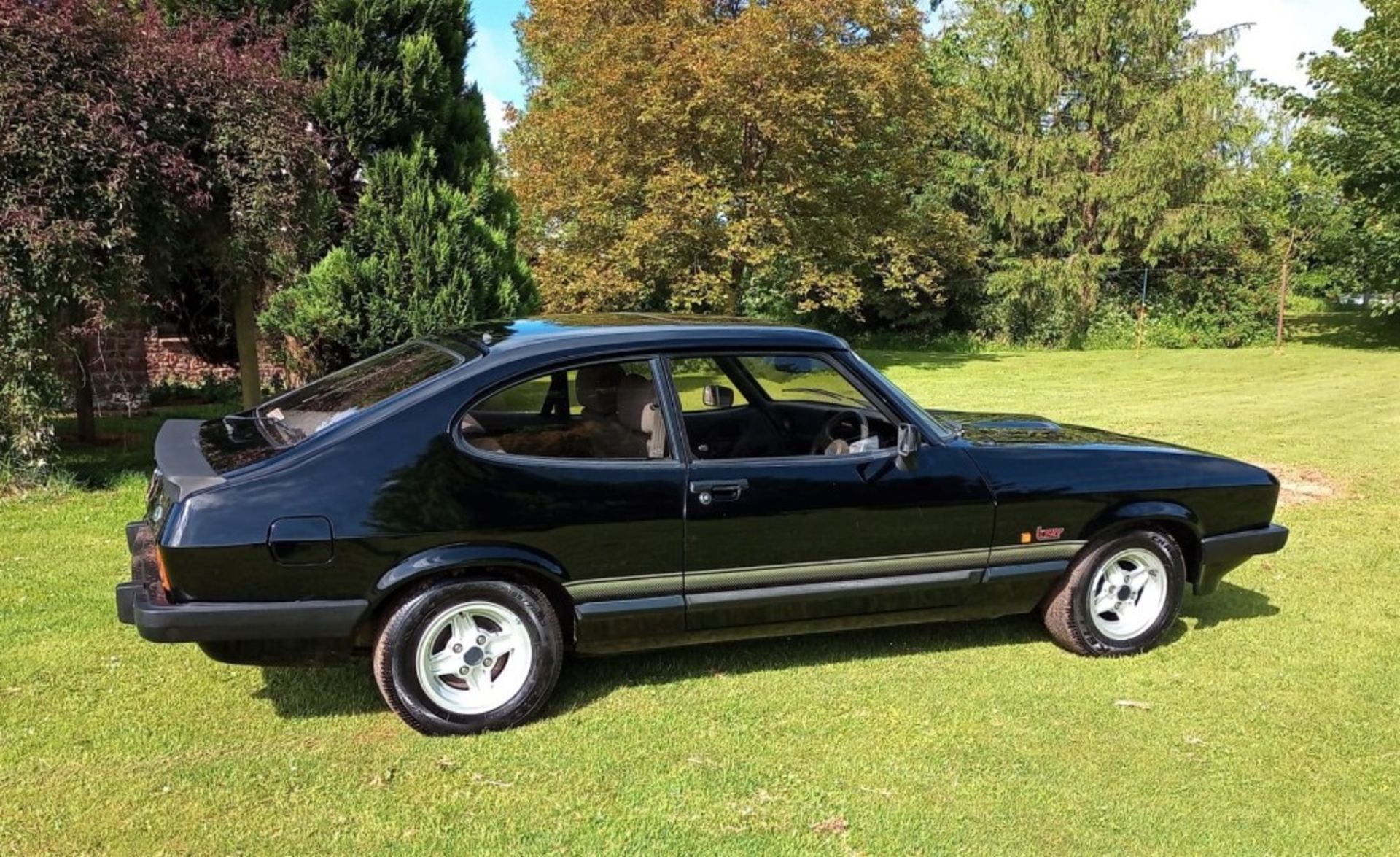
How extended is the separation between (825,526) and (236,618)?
7.17ft

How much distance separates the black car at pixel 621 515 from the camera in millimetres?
3209

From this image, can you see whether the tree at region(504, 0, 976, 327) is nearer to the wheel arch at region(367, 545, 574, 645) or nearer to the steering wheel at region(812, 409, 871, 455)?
the steering wheel at region(812, 409, 871, 455)

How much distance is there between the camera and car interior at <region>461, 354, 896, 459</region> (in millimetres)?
3740

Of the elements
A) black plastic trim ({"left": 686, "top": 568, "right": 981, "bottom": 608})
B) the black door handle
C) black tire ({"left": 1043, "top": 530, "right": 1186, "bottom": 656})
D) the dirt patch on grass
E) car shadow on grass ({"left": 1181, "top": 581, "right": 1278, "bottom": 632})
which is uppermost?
the black door handle

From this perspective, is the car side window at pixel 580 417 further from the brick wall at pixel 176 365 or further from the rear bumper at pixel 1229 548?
the brick wall at pixel 176 365

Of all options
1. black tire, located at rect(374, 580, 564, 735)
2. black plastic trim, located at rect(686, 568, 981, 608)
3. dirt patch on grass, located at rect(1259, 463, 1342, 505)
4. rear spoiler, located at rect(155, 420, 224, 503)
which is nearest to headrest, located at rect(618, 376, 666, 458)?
black plastic trim, located at rect(686, 568, 981, 608)

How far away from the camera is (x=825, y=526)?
150 inches

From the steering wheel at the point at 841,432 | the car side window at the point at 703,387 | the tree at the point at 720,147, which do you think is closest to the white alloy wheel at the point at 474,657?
the car side window at the point at 703,387

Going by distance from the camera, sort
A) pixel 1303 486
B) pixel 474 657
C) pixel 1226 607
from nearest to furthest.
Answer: pixel 474 657
pixel 1226 607
pixel 1303 486

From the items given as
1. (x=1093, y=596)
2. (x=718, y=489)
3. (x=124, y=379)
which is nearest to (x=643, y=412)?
(x=718, y=489)

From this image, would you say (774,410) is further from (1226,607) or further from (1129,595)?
(1226,607)

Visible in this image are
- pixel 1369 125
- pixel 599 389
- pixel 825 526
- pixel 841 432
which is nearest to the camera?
pixel 825 526

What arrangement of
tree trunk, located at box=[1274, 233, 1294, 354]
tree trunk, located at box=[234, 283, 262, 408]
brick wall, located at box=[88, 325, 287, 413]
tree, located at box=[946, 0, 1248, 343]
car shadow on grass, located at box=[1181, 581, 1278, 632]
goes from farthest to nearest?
tree, located at box=[946, 0, 1248, 343], tree trunk, located at box=[1274, 233, 1294, 354], brick wall, located at box=[88, 325, 287, 413], tree trunk, located at box=[234, 283, 262, 408], car shadow on grass, located at box=[1181, 581, 1278, 632]

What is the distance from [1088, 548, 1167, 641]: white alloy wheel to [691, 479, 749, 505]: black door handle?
6.11 ft
